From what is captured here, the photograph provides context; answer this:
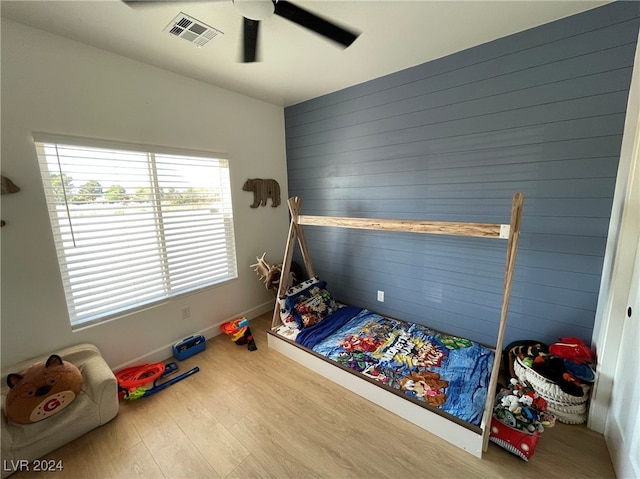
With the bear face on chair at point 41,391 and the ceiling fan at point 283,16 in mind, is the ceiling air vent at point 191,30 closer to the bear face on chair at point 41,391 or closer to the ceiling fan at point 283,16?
the ceiling fan at point 283,16

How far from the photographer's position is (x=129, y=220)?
7.13 feet

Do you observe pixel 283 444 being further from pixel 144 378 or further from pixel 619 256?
pixel 619 256

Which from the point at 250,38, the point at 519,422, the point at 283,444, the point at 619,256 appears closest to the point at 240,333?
the point at 283,444

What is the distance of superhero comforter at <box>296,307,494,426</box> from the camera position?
1772 mm

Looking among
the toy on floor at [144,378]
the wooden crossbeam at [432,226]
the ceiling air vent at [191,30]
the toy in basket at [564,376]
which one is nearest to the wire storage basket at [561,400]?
the toy in basket at [564,376]

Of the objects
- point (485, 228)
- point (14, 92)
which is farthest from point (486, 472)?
point (14, 92)

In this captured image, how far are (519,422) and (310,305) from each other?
1.82 metres

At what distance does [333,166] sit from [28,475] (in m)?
3.24

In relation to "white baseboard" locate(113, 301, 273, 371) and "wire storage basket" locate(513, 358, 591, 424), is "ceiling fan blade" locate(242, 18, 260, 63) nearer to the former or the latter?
"white baseboard" locate(113, 301, 273, 371)

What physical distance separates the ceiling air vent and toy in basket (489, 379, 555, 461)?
306 cm

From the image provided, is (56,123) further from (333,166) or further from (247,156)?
(333,166)

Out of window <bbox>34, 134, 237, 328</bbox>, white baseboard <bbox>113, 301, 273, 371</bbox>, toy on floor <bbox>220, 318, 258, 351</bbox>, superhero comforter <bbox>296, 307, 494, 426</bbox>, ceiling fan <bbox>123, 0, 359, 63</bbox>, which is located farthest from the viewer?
toy on floor <bbox>220, 318, 258, 351</bbox>

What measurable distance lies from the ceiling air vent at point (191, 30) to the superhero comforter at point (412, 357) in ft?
8.27

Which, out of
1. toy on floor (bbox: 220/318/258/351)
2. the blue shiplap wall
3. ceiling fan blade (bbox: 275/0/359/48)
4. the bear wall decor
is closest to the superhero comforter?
the blue shiplap wall
